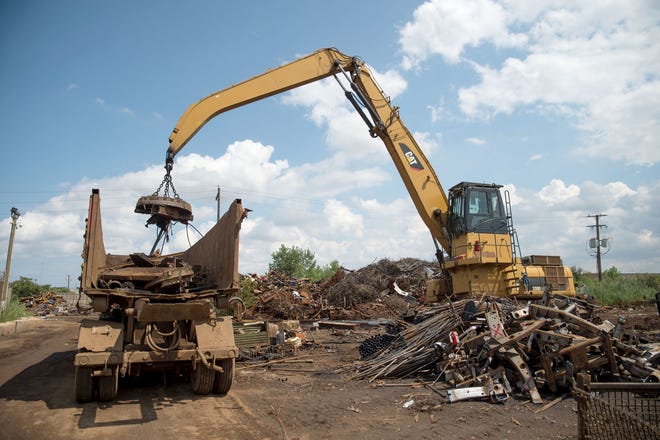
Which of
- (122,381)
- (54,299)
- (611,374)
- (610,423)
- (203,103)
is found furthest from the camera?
(54,299)

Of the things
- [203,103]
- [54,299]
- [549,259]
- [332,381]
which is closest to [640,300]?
[549,259]

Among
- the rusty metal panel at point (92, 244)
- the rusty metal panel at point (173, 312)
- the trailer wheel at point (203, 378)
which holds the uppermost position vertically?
the rusty metal panel at point (92, 244)

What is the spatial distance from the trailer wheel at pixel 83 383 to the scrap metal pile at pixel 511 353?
13.6ft

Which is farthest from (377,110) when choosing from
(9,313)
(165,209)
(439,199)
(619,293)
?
(619,293)

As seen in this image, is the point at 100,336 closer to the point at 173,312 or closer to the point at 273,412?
the point at 173,312

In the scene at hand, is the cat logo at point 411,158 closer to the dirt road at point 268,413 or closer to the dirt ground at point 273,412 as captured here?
the dirt ground at point 273,412

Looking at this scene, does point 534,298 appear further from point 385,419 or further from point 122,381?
point 122,381

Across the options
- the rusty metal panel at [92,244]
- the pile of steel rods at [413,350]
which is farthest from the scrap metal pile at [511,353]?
the rusty metal panel at [92,244]

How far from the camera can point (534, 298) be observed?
420 inches

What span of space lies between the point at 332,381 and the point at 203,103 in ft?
21.4

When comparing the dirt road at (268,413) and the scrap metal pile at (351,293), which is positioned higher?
the scrap metal pile at (351,293)

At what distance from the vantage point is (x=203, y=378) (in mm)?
6758

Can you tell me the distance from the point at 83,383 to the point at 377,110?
9959mm

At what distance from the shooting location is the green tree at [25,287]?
120 ft
